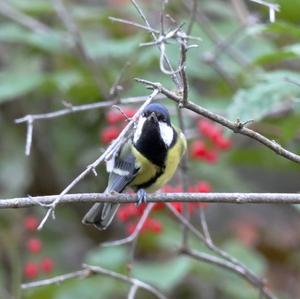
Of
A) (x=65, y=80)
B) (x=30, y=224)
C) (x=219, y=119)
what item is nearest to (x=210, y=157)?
(x=65, y=80)

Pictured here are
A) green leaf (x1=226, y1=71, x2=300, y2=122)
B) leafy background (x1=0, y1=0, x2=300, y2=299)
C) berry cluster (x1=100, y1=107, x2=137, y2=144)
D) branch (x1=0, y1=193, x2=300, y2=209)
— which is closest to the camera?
branch (x1=0, y1=193, x2=300, y2=209)

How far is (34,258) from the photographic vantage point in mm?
3240

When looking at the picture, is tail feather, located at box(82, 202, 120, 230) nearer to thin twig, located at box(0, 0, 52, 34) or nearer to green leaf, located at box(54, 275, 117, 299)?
green leaf, located at box(54, 275, 117, 299)

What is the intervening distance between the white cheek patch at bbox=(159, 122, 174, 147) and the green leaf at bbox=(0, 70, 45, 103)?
Result: 0.82 metres

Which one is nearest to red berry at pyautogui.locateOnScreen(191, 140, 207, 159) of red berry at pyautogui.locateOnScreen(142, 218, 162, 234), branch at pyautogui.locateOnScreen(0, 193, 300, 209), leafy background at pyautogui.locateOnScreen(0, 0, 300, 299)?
leafy background at pyautogui.locateOnScreen(0, 0, 300, 299)

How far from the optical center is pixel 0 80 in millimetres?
3088

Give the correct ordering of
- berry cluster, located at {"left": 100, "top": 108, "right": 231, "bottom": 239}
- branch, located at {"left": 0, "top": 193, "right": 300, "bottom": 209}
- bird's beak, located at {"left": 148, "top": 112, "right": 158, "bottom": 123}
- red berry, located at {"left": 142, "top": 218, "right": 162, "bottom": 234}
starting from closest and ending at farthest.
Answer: branch, located at {"left": 0, "top": 193, "right": 300, "bottom": 209} → bird's beak, located at {"left": 148, "top": 112, "right": 158, "bottom": 123} → berry cluster, located at {"left": 100, "top": 108, "right": 231, "bottom": 239} → red berry, located at {"left": 142, "top": 218, "right": 162, "bottom": 234}

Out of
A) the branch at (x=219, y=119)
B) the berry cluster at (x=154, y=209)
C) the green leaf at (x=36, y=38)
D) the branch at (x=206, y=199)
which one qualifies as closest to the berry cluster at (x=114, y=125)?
the berry cluster at (x=154, y=209)

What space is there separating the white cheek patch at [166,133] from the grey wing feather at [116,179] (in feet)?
0.31

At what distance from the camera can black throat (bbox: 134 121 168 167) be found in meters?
2.12

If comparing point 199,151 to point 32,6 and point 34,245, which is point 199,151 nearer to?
point 34,245

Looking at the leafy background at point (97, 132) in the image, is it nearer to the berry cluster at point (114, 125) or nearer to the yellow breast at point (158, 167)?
the berry cluster at point (114, 125)

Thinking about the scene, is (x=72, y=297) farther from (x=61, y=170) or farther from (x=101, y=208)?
(x=101, y=208)

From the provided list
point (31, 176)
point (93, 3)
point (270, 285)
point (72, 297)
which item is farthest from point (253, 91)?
point (93, 3)
